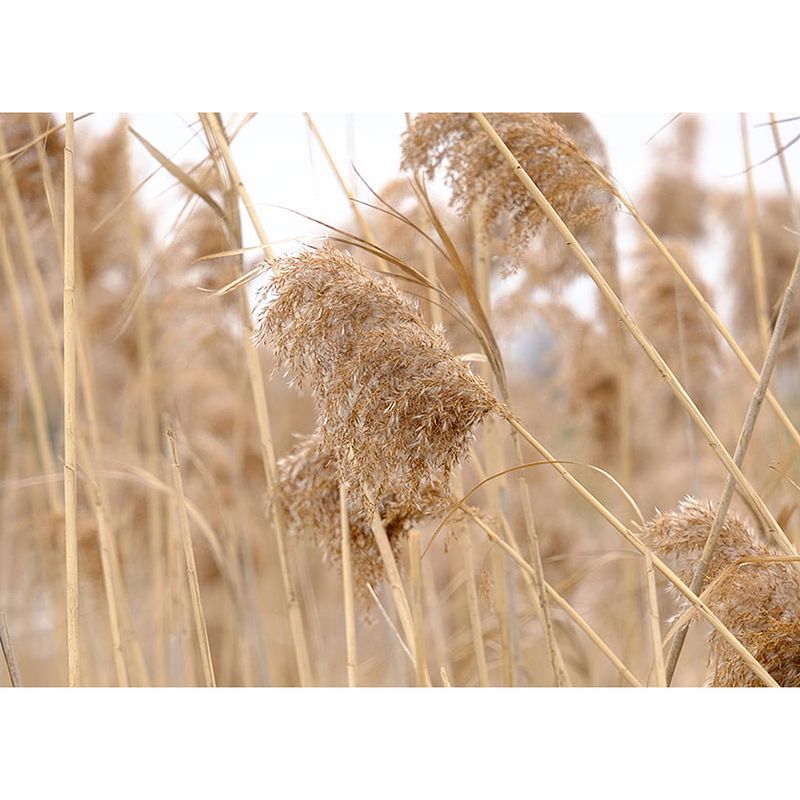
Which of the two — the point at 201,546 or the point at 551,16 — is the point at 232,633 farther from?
the point at 551,16

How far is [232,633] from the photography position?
1.72m

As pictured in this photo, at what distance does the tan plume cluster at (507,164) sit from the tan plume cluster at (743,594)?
313 mm

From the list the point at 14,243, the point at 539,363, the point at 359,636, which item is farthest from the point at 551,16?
the point at 359,636

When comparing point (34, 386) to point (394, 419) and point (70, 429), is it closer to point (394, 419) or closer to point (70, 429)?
point (70, 429)

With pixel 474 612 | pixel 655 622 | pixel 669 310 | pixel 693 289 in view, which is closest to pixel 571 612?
pixel 655 622

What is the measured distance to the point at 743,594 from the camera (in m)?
0.79

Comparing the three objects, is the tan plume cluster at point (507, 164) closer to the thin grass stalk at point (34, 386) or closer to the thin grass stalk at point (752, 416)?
the thin grass stalk at point (752, 416)

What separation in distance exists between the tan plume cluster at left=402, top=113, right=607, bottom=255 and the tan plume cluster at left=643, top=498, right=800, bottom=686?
1.03 feet

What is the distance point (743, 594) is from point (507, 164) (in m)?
0.47

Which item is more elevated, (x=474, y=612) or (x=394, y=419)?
(x=394, y=419)

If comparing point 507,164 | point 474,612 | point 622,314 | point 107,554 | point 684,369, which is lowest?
point 474,612

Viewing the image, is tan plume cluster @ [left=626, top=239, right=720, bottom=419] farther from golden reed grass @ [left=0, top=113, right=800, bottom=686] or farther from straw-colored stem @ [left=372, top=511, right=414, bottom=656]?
straw-colored stem @ [left=372, top=511, right=414, bottom=656]
